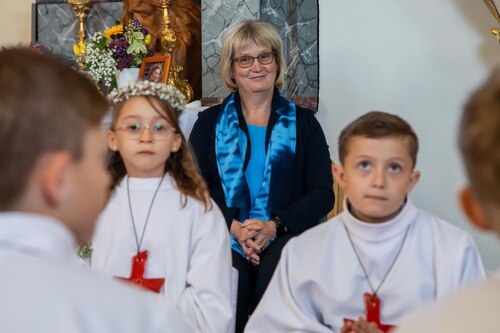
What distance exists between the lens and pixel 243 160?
414cm

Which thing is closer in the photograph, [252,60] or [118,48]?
[252,60]

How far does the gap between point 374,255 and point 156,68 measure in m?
2.61

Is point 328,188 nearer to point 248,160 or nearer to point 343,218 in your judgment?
point 248,160

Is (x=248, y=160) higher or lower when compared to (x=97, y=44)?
lower

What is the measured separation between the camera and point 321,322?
2918 millimetres

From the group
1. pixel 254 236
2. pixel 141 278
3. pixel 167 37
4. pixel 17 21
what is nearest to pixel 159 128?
pixel 141 278

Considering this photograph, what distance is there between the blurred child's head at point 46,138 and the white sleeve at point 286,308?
4.61 ft

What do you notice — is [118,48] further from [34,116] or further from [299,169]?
[34,116]

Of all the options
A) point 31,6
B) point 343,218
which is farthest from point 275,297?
point 31,6

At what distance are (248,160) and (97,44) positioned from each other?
157 centimetres

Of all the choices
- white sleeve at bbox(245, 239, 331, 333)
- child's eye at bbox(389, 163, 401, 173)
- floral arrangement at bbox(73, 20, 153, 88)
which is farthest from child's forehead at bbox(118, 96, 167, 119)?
floral arrangement at bbox(73, 20, 153, 88)

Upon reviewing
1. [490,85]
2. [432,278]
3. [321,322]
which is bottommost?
[321,322]

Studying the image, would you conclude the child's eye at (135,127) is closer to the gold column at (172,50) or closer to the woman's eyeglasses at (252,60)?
the woman's eyeglasses at (252,60)

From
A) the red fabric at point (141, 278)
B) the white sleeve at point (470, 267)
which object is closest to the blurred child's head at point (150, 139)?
the red fabric at point (141, 278)
